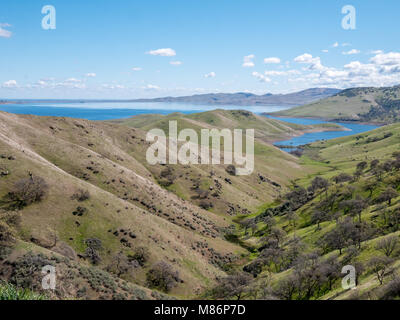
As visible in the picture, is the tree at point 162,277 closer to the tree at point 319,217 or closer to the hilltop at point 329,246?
the hilltop at point 329,246

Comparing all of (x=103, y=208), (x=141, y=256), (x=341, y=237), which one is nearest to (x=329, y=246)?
(x=341, y=237)

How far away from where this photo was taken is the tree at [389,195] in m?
70.8

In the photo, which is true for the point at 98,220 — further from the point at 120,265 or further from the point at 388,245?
the point at 388,245

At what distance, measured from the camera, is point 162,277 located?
5788 centimetres

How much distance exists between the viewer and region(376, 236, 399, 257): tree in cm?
4512

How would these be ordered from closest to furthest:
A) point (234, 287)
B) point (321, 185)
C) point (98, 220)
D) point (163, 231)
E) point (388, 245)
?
point (388, 245) < point (234, 287) < point (98, 220) < point (163, 231) < point (321, 185)

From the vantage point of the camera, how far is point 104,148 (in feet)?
398

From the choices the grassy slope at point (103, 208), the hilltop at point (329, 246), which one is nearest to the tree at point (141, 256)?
the grassy slope at point (103, 208)

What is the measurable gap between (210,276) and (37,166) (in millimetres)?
55564

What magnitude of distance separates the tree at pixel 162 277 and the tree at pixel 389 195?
189 ft

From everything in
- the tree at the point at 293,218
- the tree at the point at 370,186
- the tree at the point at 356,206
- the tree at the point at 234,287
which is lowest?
the tree at the point at 234,287

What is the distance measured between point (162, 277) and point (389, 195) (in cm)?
6139
